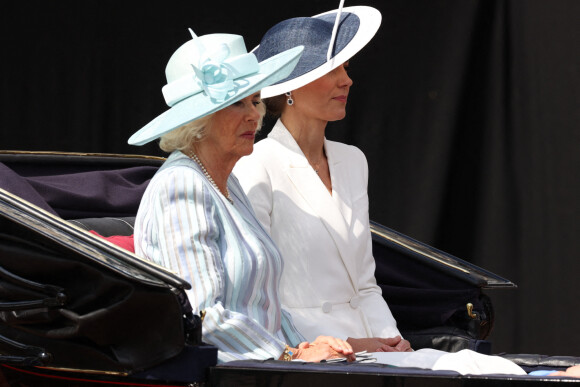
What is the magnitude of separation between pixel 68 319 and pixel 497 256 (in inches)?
97.1

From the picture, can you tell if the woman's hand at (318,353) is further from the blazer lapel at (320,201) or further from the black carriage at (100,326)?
the blazer lapel at (320,201)

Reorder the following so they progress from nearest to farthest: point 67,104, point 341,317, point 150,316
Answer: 1. point 150,316
2. point 341,317
3. point 67,104

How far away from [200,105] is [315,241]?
0.66m

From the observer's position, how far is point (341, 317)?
2.93 meters

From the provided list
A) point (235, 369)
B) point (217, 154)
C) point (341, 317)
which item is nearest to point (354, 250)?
point (341, 317)

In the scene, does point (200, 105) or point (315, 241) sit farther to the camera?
point (315, 241)

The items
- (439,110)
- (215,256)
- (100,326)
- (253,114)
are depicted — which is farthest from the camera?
(439,110)

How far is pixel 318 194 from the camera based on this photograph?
2992 millimetres

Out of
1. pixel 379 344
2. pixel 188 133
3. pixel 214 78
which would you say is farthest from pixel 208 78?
pixel 379 344

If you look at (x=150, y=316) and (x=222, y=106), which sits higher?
(x=222, y=106)

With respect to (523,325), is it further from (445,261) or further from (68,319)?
(68,319)

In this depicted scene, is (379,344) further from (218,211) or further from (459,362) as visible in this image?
(218,211)

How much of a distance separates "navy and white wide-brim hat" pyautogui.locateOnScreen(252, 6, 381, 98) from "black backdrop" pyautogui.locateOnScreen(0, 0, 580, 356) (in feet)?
3.70

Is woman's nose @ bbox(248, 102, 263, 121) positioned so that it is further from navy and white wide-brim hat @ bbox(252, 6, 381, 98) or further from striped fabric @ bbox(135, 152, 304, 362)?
navy and white wide-brim hat @ bbox(252, 6, 381, 98)
